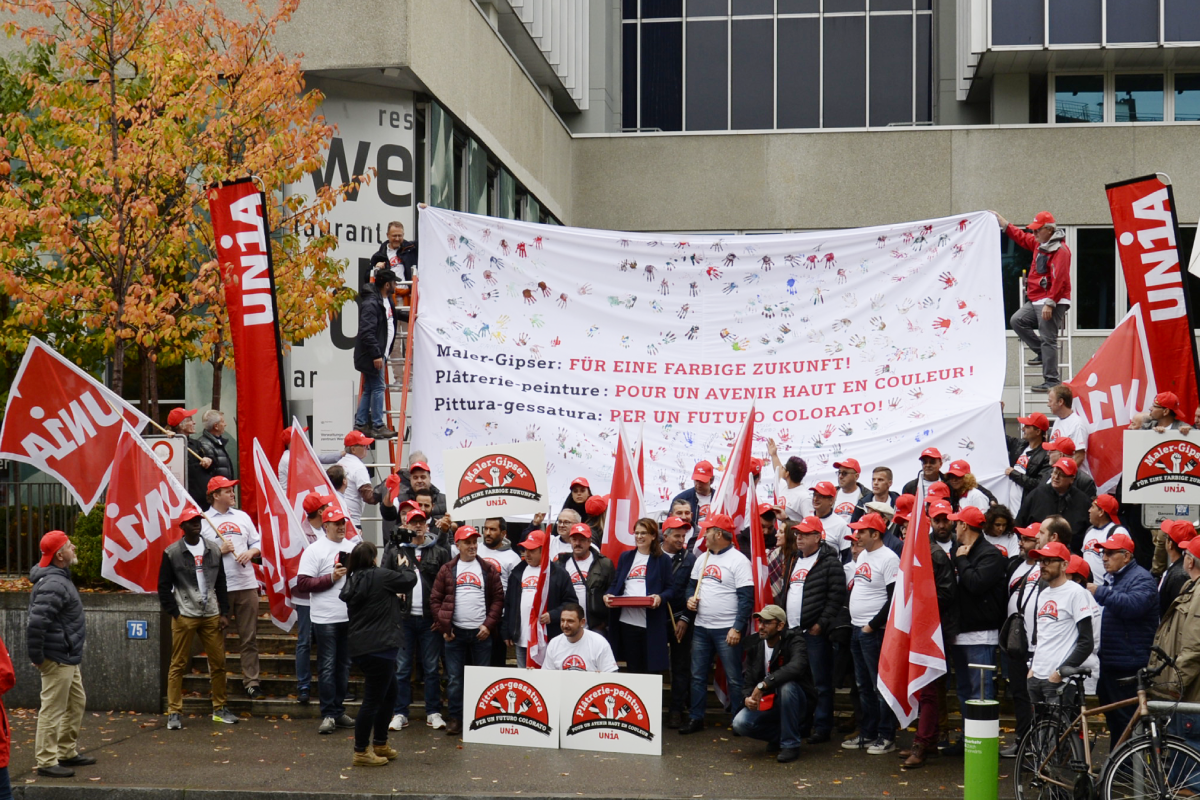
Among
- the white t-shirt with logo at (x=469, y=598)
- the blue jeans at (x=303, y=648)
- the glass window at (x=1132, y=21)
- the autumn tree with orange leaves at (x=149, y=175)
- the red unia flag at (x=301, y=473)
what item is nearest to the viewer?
the white t-shirt with logo at (x=469, y=598)

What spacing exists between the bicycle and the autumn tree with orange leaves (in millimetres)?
11008

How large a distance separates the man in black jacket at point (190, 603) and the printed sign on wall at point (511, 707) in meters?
2.68

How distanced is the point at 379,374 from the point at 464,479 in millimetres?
4114

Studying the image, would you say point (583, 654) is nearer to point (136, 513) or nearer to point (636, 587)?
point (636, 587)

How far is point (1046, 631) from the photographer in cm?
1030

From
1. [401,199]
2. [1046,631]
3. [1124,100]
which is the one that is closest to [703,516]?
[1046,631]

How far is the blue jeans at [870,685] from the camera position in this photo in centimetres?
1170

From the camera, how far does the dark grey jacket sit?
36.5 ft

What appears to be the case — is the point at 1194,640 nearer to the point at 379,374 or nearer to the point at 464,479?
the point at 464,479

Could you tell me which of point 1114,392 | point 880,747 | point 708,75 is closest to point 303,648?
point 880,747

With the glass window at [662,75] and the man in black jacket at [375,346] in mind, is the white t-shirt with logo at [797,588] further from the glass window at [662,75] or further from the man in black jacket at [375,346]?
the glass window at [662,75]

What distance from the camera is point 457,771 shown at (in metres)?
11.1

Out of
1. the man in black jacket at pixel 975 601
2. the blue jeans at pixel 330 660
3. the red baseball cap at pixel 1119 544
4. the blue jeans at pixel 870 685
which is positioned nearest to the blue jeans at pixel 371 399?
the blue jeans at pixel 330 660

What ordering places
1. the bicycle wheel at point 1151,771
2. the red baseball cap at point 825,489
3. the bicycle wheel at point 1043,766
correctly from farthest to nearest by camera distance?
the red baseball cap at point 825,489 < the bicycle wheel at point 1043,766 < the bicycle wheel at point 1151,771
